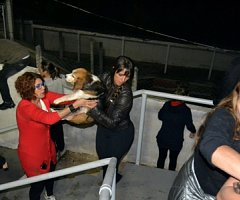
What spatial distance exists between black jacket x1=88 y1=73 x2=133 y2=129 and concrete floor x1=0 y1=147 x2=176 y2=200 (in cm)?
73

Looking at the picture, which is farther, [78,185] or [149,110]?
[149,110]

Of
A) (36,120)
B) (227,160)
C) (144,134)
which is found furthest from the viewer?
(144,134)

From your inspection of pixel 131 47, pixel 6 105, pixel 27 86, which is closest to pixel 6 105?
pixel 6 105

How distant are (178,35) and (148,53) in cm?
396

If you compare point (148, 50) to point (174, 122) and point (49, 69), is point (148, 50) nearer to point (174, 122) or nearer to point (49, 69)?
point (49, 69)

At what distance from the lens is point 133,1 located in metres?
15.7

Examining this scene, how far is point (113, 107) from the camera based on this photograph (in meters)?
3.21

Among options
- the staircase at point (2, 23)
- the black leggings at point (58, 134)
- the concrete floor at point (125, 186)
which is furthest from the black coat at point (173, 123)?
the staircase at point (2, 23)

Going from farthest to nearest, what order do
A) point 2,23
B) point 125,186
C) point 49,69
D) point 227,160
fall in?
point 2,23 < point 49,69 < point 125,186 < point 227,160

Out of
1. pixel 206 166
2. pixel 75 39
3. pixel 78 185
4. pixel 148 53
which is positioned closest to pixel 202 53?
pixel 148 53

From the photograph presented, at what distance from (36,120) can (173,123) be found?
1.75 metres

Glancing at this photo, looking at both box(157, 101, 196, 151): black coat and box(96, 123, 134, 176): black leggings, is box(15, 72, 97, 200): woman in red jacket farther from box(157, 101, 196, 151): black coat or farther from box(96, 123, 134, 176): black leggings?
box(157, 101, 196, 151): black coat

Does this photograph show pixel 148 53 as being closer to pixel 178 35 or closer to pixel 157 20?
pixel 178 35

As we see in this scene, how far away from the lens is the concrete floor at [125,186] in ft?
11.1
